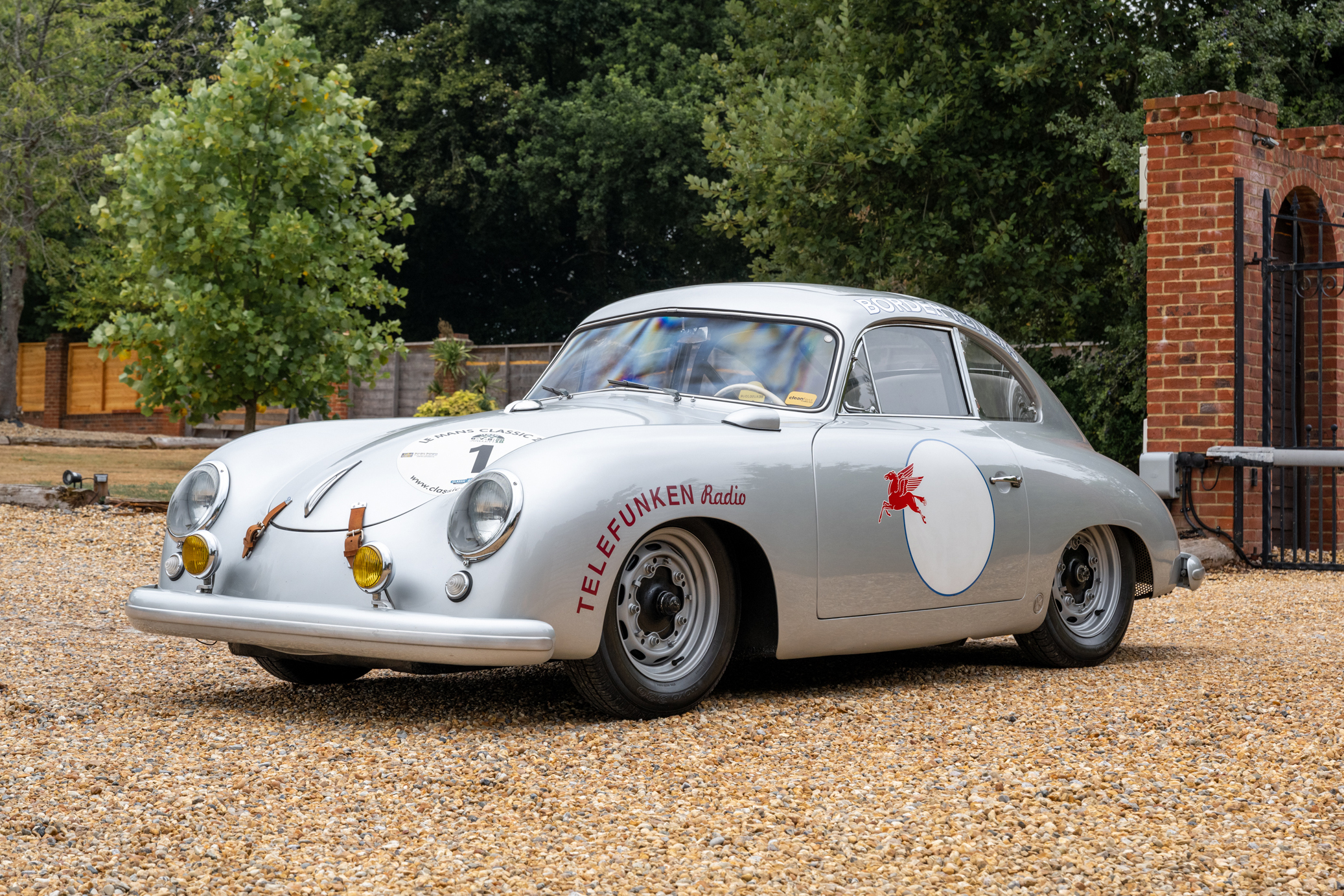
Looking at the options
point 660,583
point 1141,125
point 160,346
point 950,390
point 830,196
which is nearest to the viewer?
point 660,583

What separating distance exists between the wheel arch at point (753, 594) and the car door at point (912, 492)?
0.62 feet

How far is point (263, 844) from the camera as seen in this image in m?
2.92

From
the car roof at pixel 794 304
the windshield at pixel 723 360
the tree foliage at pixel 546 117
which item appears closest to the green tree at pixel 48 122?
the tree foliage at pixel 546 117

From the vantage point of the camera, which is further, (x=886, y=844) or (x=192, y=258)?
(x=192, y=258)

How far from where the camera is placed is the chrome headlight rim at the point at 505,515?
3.84m

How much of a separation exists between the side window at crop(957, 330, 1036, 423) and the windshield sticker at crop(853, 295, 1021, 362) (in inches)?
2.4

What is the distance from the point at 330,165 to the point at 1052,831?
13.1 m

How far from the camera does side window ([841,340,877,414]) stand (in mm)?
4988

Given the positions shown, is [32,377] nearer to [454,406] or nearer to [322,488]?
[454,406]

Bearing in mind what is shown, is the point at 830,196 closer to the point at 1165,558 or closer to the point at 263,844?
the point at 1165,558

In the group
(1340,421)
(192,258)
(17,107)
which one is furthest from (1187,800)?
(17,107)

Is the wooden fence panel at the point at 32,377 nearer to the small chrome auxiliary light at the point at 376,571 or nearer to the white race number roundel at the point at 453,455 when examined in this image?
the white race number roundel at the point at 453,455

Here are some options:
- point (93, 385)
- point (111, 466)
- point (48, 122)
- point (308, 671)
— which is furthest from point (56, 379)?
point (308, 671)

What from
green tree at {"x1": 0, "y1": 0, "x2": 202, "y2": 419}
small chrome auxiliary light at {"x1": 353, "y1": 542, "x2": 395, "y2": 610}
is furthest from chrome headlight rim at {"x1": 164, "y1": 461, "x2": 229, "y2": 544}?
green tree at {"x1": 0, "y1": 0, "x2": 202, "y2": 419}
